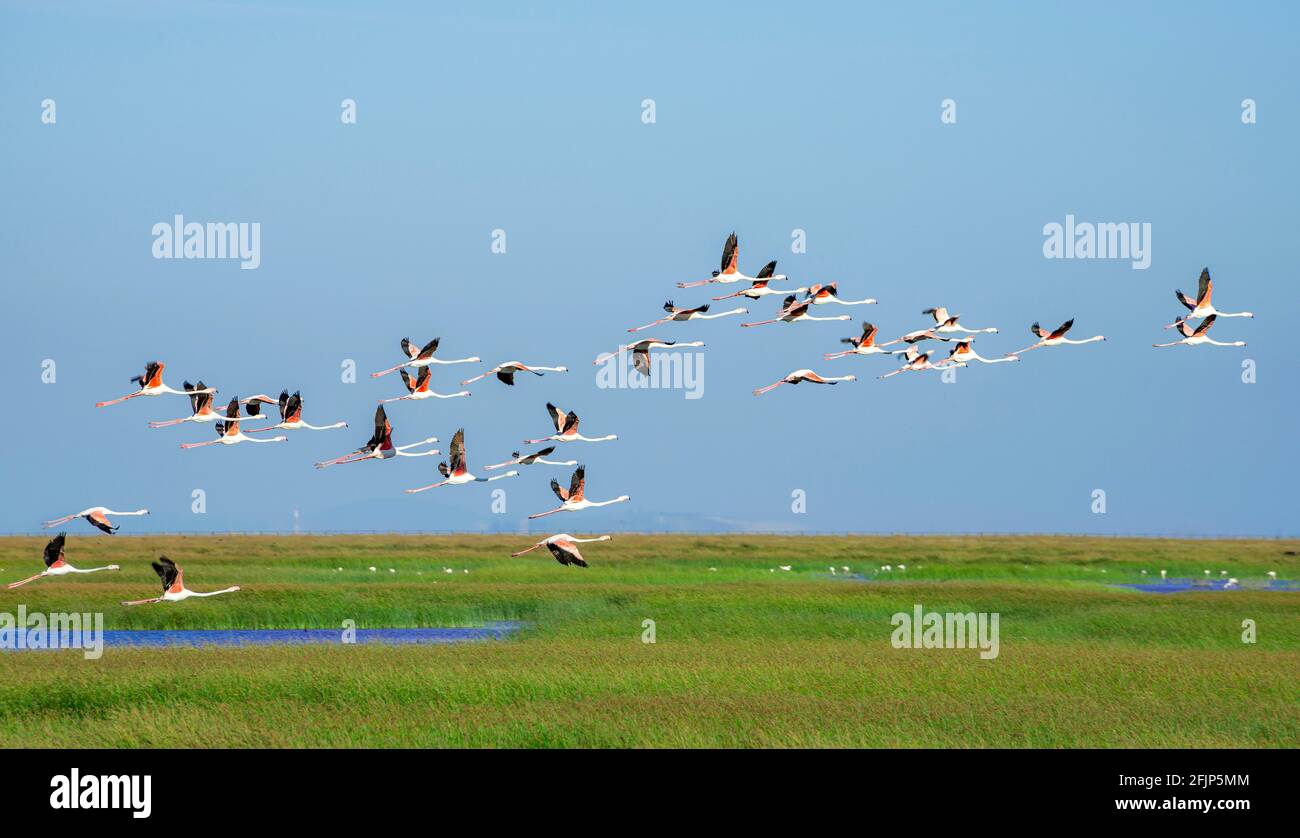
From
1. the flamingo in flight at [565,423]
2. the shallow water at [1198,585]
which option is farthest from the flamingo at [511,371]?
the shallow water at [1198,585]

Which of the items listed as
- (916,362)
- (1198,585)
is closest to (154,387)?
(916,362)

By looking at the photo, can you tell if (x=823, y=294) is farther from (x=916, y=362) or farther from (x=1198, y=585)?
(x=1198, y=585)

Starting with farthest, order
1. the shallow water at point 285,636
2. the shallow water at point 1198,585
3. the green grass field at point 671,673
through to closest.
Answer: the shallow water at point 1198,585 → the shallow water at point 285,636 → the green grass field at point 671,673

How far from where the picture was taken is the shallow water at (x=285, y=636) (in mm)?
35656

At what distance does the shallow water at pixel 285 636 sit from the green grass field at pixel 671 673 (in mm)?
751

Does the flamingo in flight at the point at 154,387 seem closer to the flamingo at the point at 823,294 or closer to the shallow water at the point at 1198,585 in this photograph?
the flamingo at the point at 823,294

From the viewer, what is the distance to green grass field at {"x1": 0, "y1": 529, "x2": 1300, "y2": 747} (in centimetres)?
2330

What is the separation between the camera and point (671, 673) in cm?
2805

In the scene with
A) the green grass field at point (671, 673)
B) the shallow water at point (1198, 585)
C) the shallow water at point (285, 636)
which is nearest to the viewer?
the green grass field at point (671, 673)

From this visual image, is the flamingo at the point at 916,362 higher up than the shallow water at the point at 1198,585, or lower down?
higher up

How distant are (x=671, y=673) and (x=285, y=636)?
1357 cm
